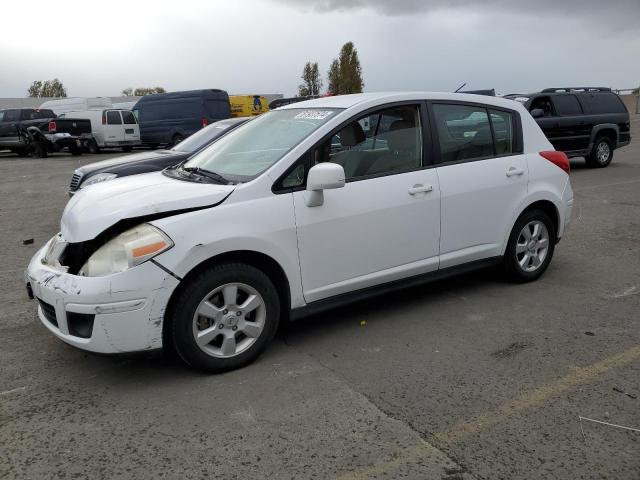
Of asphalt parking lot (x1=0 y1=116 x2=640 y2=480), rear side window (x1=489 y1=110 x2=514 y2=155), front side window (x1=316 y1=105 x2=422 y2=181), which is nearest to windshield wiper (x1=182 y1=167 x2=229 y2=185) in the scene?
front side window (x1=316 y1=105 x2=422 y2=181)

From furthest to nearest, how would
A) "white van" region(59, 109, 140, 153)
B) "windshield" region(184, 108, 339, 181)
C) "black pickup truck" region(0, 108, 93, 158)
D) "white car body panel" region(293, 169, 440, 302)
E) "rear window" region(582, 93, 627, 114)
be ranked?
"white van" region(59, 109, 140, 153) → "black pickup truck" region(0, 108, 93, 158) → "rear window" region(582, 93, 627, 114) → "windshield" region(184, 108, 339, 181) → "white car body panel" region(293, 169, 440, 302)

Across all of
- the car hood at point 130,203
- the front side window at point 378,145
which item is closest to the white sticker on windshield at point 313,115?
the front side window at point 378,145

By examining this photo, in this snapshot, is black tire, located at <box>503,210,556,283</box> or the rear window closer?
black tire, located at <box>503,210,556,283</box>

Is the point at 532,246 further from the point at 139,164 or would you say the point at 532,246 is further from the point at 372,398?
the point at 139,164

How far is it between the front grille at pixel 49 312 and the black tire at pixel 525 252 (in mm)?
3573

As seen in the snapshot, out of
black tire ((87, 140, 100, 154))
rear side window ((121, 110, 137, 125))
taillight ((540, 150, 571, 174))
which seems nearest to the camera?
taillight ((540, 150, 571, 174))

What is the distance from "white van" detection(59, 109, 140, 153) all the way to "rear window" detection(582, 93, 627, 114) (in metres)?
17.6

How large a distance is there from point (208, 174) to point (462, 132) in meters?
2.07

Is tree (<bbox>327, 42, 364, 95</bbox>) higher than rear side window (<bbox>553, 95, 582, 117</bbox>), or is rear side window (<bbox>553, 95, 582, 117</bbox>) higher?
tree (<bbox>327, 42, 364, 95</bbox>)

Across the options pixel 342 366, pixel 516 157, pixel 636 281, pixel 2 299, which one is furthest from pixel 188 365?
pixel 636 281

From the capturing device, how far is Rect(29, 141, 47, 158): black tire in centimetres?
2287

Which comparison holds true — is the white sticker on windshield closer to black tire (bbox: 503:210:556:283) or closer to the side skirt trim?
the side skirt trim

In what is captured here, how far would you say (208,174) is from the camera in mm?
4082

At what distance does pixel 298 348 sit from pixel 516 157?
2532mm
